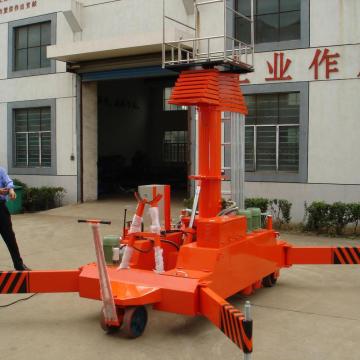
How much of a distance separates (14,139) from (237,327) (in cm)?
1495

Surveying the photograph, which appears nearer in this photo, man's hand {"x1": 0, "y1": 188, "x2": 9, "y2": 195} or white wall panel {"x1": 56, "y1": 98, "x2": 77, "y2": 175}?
man's hand {"x1": 0, "y1": 188, "x2": 9, "y2": 195}

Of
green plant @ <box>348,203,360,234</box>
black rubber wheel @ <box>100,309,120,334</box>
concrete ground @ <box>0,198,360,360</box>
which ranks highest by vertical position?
green plant @ <box>348,203,360,234</box>

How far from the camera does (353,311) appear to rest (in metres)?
5.57

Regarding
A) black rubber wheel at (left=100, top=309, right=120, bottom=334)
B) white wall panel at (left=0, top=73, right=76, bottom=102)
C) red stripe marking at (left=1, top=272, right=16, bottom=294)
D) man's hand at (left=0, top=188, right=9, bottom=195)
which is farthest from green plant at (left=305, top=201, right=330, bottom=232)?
white wall panel at (left=0, top=73, right=76, bottom=102)

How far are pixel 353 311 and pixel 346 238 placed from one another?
4.95 m

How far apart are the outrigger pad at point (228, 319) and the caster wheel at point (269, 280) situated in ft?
6.60

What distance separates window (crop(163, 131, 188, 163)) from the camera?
87.7 ft

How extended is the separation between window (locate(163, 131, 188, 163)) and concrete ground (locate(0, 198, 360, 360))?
19457 mm

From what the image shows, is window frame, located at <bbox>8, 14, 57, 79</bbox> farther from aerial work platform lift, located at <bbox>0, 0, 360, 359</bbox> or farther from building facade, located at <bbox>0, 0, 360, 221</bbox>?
aerial work platform lift, located at <bbox>0, 0, 360, 359</bbox>

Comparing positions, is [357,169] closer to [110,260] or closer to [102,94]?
[110,260]

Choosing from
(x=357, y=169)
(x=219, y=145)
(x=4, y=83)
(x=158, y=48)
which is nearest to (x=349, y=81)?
(x=357, y=169)

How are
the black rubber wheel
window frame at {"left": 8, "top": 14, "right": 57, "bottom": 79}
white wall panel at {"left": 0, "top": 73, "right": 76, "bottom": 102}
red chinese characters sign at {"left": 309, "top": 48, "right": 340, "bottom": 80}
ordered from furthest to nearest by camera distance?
window frame at {"left": 8, "top": 14, "right": 57, "bottom": 79} < white wall panel at {"left": 0, "top": 73, "right": 76, "bottom": 102} < red chinese characters sign at {"left": 309, "top": 48, "right": 340, "bottom": 80} < the black rubber wheel

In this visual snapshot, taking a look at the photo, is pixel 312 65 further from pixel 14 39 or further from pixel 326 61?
pixel 14 39

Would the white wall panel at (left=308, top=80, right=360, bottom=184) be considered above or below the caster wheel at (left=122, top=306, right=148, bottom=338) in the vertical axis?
above
